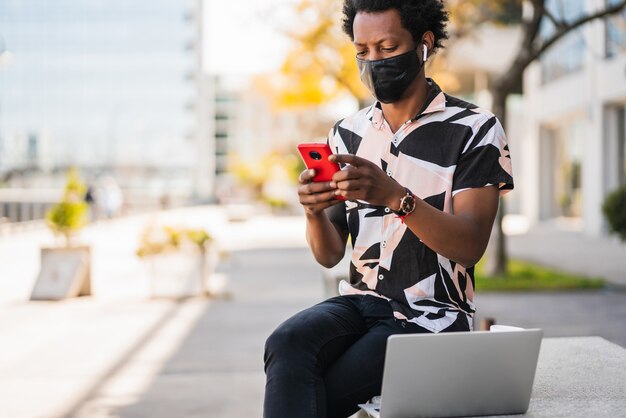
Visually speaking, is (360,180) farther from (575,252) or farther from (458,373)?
(575,252)

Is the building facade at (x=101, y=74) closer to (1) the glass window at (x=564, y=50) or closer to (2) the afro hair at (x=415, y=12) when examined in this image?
(1) the glass window at (x=564, y=50)

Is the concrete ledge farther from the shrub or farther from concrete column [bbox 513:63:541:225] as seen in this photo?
concrete column [bbox 513:63:541:225]

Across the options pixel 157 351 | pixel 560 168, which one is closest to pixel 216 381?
pixel 157 351

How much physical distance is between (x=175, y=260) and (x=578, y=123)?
20.7 m

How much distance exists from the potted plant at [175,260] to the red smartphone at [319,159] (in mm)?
8961

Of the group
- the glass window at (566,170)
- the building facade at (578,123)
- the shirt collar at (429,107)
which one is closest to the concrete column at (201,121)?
the building facade at (578,123)

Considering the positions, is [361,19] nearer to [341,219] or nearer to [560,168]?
[341,219]

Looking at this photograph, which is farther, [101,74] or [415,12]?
[101,74]

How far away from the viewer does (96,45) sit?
14262 cm

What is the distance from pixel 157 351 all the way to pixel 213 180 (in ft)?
462

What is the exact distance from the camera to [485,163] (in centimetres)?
272

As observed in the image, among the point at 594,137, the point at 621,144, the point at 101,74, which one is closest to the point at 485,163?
the point at 621,144

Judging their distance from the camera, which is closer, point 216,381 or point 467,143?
point 467,143

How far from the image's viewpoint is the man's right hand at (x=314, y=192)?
2568 mm
